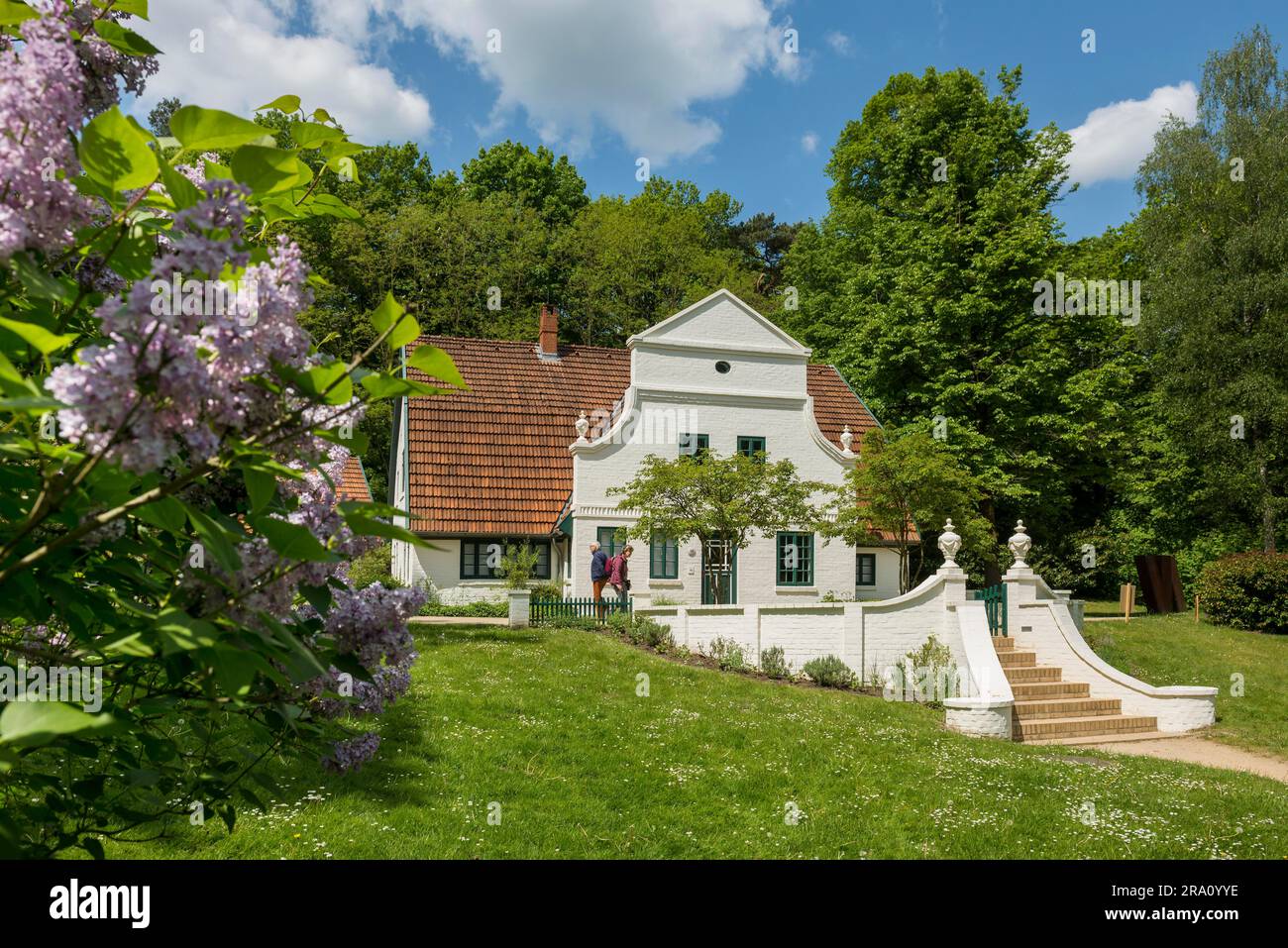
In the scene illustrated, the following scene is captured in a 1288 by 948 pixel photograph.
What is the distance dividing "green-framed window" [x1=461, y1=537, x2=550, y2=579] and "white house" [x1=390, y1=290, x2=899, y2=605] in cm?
4

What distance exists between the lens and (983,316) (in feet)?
99.3

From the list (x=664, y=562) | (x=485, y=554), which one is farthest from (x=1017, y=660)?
(x=485, y=554)

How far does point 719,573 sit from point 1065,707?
390 inches

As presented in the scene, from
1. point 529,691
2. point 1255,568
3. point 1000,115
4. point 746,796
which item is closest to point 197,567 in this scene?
point 746,796

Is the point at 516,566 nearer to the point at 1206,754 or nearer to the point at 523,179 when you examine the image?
the point at 1206,754

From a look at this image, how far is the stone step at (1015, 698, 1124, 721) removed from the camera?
48.8 ft

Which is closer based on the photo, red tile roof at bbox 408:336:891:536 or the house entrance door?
the house entrance door

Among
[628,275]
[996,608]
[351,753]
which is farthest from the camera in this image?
[628,275]

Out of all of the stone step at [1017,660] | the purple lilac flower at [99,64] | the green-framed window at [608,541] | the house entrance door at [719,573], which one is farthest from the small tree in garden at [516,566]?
the purple lilac flower at [99,64]

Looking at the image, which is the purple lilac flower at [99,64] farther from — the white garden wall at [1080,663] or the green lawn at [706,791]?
the white garden wall at [1080,663]

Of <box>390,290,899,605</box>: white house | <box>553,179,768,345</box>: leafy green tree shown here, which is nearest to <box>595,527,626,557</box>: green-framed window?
<box>390,290,899,605</box>: white house

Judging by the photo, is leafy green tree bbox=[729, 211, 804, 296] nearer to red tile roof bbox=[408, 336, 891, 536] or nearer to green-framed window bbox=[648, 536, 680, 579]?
red tile roof bbox=[408, 336, 891, 536]

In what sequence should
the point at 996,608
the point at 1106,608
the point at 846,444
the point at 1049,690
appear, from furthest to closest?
1. the point at 1106,608
2. the point at 846,444
3. the point at 996,608
4. the point at 1049,690
